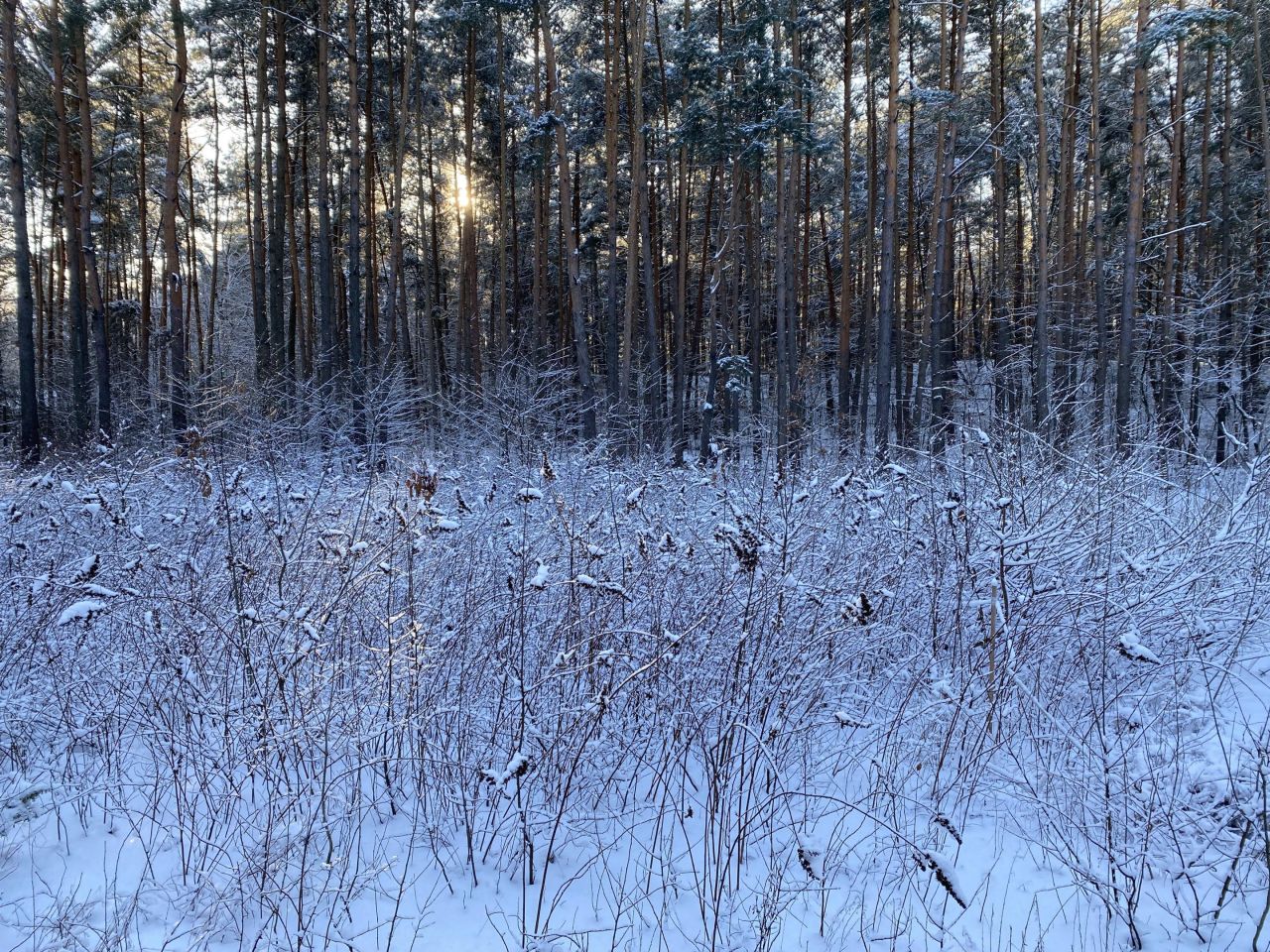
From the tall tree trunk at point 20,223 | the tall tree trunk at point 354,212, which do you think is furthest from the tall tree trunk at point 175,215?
the tall tree trunk at point 20,223

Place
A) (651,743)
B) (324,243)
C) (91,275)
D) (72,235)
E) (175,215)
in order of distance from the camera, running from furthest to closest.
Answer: (72,235), (324,243), (91,275), (175,215), (651,743)

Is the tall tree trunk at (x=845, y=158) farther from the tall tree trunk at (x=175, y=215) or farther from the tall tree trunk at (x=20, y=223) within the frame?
the tall tree trunk at (x=20, y=223)

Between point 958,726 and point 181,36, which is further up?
point 181,36

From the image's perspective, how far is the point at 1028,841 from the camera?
9.30 ft

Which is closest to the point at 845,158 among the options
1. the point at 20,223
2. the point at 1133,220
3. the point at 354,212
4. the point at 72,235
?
the point at 1133,220

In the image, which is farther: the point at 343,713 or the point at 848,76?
the point at 848,76

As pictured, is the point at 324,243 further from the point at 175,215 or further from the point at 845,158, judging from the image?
the point at 845,158

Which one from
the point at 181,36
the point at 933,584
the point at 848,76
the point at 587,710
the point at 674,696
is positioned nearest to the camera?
the point at 587,710

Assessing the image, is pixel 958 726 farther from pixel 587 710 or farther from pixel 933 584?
pixel 587 710

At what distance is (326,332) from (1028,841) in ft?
41.2

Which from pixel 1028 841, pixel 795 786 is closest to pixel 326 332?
pixel 795 786

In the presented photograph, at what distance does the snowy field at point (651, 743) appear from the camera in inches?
98.0

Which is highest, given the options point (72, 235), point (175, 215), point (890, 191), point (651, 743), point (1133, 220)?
point (72, 235)

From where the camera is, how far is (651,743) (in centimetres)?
344
